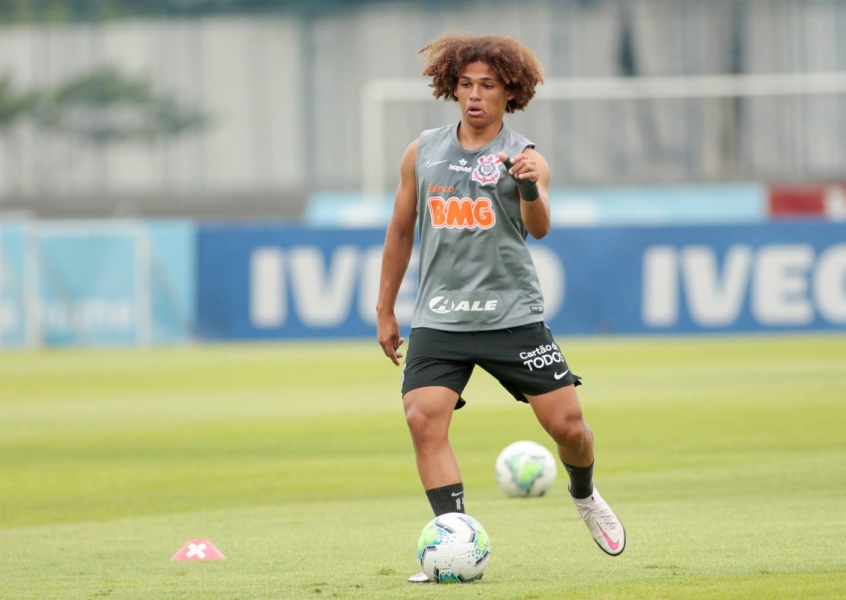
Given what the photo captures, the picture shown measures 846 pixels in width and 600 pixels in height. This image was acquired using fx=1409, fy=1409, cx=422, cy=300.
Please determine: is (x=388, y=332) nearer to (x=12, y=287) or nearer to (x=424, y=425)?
(x=424, y=425)

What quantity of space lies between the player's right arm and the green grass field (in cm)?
107

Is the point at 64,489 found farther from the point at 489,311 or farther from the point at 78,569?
the point at 489,311

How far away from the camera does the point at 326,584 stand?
231 inches

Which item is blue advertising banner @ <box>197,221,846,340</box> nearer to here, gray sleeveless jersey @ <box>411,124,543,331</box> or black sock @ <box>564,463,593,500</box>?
black sock @ <box>564,463,593,500</box>

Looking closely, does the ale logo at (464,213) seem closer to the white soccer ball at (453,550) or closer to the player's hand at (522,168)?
the player's hand at (522,168)

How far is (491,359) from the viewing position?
600 cm

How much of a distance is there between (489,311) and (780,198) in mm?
30188

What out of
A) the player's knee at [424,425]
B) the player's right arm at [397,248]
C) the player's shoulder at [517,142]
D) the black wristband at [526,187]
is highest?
the player's shoulder at [517,142]

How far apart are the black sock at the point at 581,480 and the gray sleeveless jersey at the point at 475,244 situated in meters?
0.75

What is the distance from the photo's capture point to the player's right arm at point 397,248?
20.3 ft

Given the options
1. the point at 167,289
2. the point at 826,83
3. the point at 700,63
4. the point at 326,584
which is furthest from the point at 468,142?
the point at 700,63

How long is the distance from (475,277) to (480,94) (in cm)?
79

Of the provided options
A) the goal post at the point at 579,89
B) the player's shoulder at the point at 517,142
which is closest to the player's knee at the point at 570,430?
the player's shoulder at the point at 517,142

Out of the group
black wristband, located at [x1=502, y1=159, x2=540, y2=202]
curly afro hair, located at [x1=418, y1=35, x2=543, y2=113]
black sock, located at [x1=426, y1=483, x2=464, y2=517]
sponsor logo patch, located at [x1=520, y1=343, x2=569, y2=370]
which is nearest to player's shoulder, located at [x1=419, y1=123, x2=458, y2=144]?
curly afro hair, located at [x1=418, y1=35, x2=543, y2=113]
